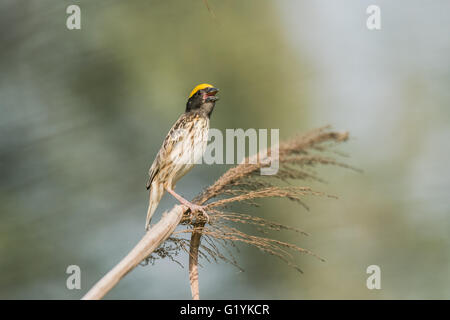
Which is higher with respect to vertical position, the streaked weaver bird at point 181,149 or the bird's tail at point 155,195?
the streaked weaver bird at point 181,149

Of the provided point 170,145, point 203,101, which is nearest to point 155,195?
point 170,145

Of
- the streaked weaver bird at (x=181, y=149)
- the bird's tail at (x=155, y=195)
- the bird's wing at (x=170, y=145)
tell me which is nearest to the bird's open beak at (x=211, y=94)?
the streaked weaver bird at (x=181, y=149)

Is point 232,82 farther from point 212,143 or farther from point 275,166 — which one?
point 275,166

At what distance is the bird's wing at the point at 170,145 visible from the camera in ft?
10.2

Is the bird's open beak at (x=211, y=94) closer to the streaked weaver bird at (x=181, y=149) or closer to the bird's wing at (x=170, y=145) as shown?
the streaked weaver bird at (x=181, y=149)

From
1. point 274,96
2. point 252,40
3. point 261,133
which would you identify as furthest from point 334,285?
point 252,40

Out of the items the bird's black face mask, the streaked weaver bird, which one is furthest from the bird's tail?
the bird's black face mask

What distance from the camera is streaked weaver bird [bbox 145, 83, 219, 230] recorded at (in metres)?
3.11

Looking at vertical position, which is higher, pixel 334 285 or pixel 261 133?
pixel 261 133

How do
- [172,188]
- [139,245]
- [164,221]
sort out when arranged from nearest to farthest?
[139,245] → [164,221] → [172,188]

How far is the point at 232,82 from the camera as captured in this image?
4.07 metres

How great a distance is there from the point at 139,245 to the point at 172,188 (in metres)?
1.84

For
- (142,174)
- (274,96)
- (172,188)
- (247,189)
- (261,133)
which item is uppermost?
(274,96)

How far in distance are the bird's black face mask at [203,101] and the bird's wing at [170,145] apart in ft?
0.37
